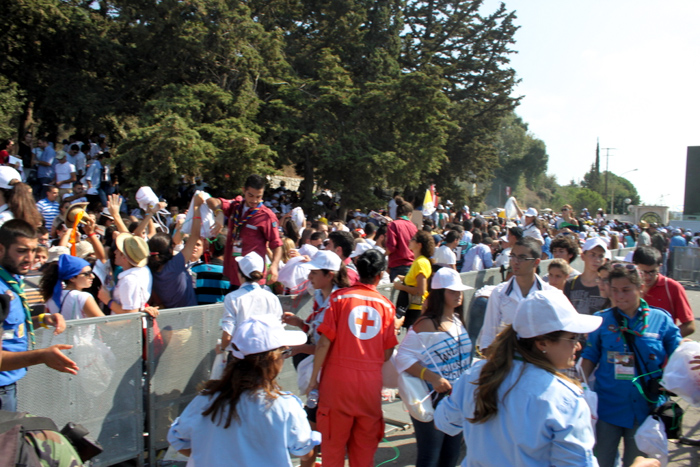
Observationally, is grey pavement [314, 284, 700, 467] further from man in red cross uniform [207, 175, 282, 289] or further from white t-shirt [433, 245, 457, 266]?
white t-shirt [433, 245, 457, 266]

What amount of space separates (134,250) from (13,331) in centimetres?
173

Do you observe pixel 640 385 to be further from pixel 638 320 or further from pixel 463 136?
pixel 463 136

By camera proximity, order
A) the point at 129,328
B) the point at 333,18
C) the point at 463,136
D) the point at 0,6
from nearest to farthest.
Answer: the point at 129,328 → the point at 0,6 → the point at 333,18 → the point at 463,136

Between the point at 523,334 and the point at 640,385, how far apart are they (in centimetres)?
190

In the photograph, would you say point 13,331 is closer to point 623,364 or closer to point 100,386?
point 100,386

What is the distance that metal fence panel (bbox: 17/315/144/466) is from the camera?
398 centimetres

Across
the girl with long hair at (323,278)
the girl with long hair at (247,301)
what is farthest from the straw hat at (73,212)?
the girl with long hair at (323,278)

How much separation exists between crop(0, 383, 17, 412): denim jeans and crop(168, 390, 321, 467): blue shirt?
1275mm

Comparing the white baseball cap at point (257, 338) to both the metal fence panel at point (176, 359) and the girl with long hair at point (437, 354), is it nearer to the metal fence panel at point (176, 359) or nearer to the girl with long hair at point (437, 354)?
the girl with long hair at point (437, 354)

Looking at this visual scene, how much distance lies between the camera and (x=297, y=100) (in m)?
20.2

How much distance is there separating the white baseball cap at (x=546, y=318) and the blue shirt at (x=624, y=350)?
169cm

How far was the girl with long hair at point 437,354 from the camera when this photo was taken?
12.4 feet

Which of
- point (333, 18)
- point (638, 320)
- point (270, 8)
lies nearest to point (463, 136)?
point (333, 18)

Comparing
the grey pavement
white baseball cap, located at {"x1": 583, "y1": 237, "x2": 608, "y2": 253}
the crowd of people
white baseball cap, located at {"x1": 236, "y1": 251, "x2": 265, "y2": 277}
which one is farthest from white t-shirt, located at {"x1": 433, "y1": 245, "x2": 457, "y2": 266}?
white baseball cap, located at {"x1": 236, "y1": 251, "x2": 265, "y2": 277}
